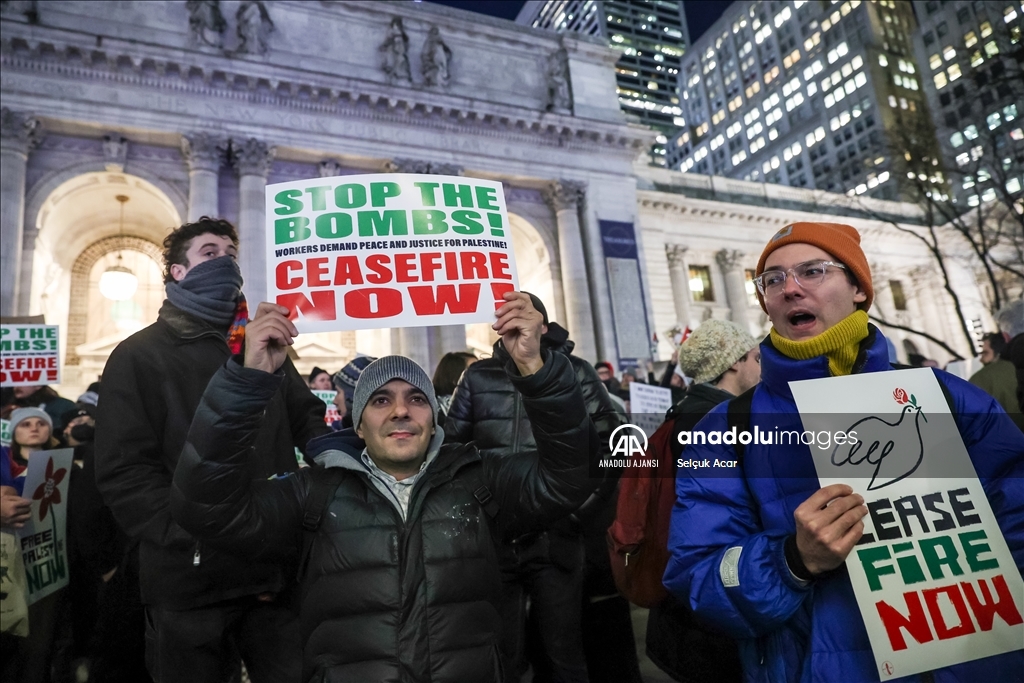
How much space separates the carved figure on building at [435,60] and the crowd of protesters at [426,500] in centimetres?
2116

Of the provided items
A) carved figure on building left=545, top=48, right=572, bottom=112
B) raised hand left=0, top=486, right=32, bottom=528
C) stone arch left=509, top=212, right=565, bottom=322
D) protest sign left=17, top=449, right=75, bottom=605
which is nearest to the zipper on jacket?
raised hand left=0, top=486, right=32, bottom=528

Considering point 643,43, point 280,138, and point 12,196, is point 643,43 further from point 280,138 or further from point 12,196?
point 12,196

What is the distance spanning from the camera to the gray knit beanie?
2391mm

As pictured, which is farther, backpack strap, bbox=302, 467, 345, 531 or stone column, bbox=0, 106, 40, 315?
stone column, bbox=0, 106, 40, 315

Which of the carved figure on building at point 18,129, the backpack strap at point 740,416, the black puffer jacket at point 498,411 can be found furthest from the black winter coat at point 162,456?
the carved figure on building at point 18,129

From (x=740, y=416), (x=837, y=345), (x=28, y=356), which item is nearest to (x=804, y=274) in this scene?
(x=837, y=345)

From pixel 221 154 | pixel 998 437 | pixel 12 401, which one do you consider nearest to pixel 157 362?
pixel 998 437

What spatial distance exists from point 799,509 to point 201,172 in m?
20.3

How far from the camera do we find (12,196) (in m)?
16.1

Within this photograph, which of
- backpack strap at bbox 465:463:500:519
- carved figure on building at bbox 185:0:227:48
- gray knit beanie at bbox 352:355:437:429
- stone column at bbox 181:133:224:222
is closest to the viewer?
backpack strap at bbox 465:463:500:519

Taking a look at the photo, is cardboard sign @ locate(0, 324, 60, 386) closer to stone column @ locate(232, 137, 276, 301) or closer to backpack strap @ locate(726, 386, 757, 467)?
backpack strap @ locate(726, 386, 757, 467)

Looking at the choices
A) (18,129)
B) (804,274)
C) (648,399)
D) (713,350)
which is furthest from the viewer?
(18,129)

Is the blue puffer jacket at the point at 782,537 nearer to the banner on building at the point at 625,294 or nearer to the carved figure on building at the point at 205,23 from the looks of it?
the banner on building at the point at 625,294

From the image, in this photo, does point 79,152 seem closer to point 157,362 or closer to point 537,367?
point 157,362
